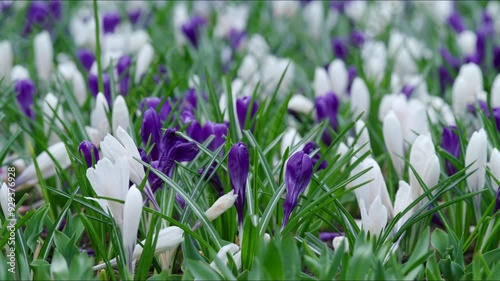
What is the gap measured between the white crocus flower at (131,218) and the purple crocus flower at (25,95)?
127 centimetres

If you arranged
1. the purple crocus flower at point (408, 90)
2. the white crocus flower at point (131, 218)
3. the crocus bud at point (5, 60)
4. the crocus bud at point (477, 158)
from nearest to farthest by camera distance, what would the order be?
the white crocus flower at point (131, 218), the crocus bud at point (477, 158), the purple crocus flower at point (408, 90), the crocus bud at point (5, 60)

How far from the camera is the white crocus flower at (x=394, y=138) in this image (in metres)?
2.25

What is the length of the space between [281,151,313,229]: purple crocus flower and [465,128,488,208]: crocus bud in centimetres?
48

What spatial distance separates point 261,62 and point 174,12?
135 cm

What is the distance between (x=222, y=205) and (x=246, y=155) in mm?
124

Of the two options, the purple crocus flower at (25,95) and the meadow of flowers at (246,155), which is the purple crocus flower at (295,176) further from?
the purple crocus flower at (25,95)

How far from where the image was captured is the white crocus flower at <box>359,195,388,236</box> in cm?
176

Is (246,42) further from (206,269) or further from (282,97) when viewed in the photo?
(206,269)

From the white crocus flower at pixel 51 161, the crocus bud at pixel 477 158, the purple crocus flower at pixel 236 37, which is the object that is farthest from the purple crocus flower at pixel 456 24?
the white crocus flower at pixel 51 161

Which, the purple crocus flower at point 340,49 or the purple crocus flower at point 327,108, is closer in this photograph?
the purple crocus flower at point 327,108

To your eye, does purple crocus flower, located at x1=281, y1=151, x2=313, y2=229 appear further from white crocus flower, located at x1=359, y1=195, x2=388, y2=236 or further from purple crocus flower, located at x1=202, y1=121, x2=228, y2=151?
purple crocus flower, located at x1=202, y1=121, x2=228, y2=151

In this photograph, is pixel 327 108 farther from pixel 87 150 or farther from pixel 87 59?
pixel 87 59

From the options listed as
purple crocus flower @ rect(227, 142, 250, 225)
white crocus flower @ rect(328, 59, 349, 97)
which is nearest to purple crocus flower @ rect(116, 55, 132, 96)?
white crocus flower @ rect(328, 59, 349, 97)

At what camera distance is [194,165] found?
2152 millimetres
